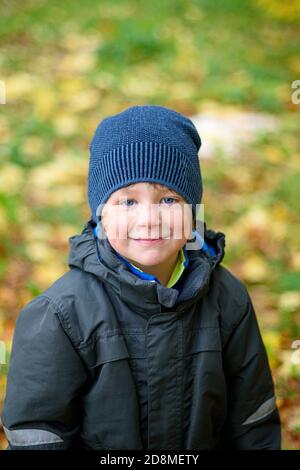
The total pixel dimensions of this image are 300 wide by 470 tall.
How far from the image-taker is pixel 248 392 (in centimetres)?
191

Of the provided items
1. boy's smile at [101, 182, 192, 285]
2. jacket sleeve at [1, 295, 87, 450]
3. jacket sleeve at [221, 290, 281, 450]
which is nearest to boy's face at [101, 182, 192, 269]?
boy's smile at [101, 182, 192, 285]

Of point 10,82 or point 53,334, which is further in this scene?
point 10,82

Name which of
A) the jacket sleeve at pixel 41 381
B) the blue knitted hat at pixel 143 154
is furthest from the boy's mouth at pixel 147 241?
the jacket sleeve at pixel 41 381

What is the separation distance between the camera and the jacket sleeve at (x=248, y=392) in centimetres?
186

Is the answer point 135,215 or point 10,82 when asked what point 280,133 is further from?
point 135,215

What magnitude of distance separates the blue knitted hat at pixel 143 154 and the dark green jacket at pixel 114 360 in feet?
0.65

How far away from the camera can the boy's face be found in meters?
1.61

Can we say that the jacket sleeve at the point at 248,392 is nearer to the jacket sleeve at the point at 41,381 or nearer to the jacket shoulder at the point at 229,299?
the jacket shoulder at the point at 229,299

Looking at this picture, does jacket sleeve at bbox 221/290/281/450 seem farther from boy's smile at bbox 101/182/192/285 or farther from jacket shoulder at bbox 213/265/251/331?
boy's smile at bbox 101/182/192/285

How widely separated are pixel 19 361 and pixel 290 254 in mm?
1858

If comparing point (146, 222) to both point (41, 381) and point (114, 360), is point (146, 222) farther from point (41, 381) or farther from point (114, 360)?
point (41, 381)

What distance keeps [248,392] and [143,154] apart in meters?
0.77

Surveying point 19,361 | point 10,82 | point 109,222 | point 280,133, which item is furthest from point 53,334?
point 10,82

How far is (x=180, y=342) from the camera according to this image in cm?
170
